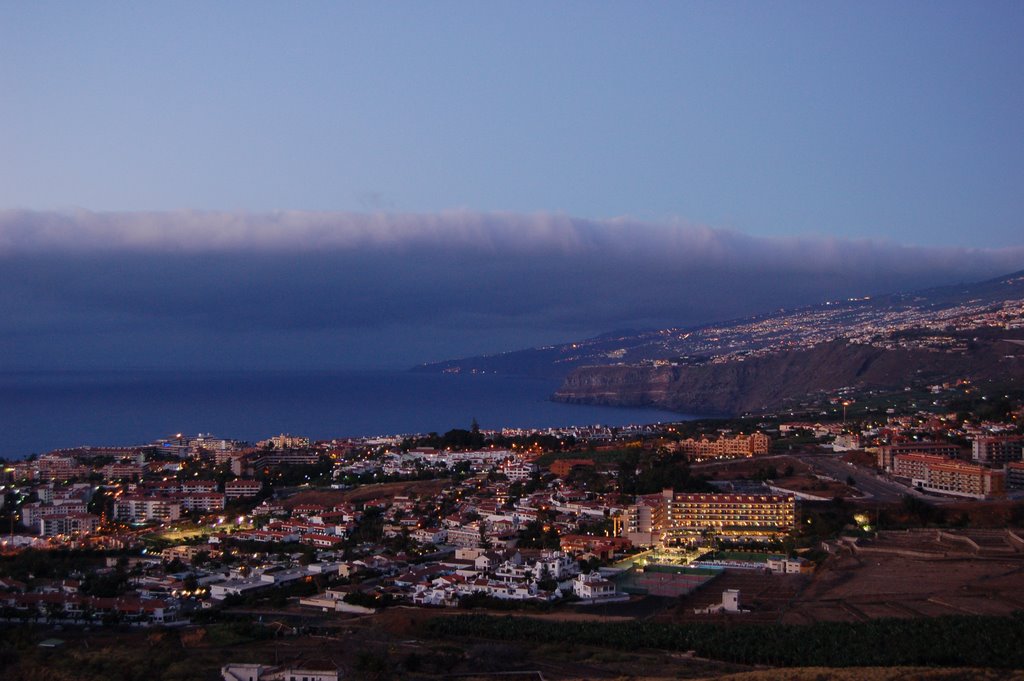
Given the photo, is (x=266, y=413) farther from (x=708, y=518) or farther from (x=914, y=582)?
(x=914, y=582)

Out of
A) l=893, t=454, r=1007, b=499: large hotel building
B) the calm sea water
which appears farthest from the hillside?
l=893, t=454, r=1007, b=499: large hotel building

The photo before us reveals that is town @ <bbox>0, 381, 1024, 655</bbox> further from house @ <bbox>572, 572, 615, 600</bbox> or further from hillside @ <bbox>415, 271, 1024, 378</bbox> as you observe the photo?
hillside @ <bbox>415, 271, 1024, 378</bbox>

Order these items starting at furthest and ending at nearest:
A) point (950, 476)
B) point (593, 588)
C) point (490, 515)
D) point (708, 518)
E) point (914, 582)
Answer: point (950, 476), point (490, 515), point (708, 518), point (593, 588), point (914, 582)

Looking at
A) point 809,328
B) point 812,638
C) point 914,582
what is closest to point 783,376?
point 809,328

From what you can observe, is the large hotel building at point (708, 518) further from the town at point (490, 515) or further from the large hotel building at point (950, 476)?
the large hotel building at point (950, 476)

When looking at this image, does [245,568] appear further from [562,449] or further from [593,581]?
[562,449]
